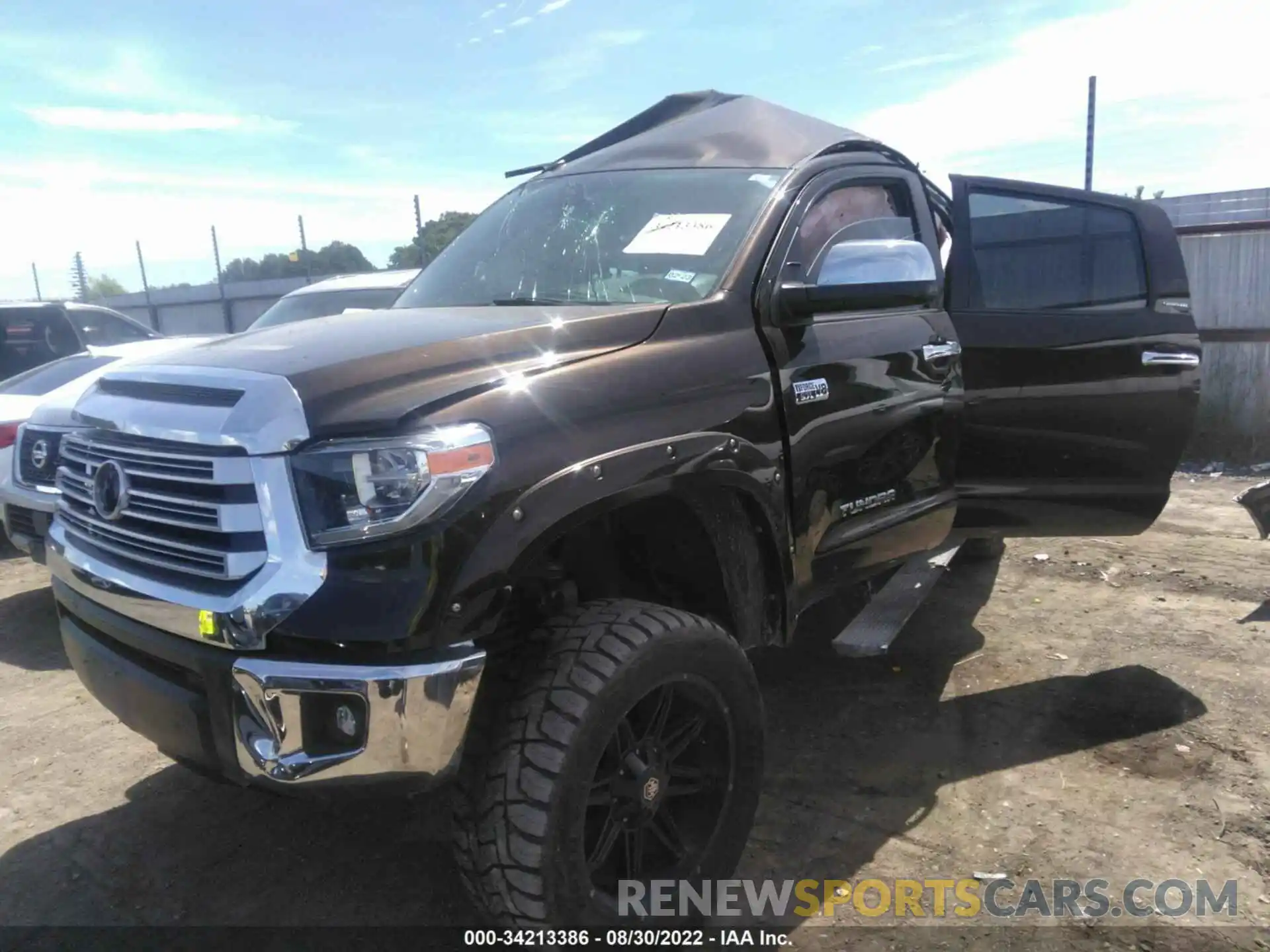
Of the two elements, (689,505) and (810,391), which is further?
(810,391)

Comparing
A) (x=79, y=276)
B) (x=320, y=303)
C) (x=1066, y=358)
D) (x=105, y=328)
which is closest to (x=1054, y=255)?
(x=1066, y=358)

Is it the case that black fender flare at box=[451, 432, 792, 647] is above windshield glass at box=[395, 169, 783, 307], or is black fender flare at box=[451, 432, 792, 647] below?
below

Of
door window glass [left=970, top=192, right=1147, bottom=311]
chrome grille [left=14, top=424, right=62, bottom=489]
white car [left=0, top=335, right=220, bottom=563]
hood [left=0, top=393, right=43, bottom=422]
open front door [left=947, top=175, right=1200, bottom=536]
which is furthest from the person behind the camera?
hood [left=0, top=393, right=43, bottom=422]

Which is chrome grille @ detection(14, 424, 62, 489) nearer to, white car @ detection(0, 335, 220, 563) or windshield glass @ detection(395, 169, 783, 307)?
white car @ detection(0, 335, 220, 563)

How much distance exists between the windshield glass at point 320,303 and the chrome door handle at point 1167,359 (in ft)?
17.4

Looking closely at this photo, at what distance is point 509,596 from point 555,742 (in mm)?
340

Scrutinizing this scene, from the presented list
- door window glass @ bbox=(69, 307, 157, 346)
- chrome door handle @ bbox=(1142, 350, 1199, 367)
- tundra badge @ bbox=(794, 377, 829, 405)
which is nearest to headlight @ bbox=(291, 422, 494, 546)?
tundra badge @ bbox=(794, 377, 829, 405)

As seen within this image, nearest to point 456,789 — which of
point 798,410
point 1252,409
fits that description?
point 798,410

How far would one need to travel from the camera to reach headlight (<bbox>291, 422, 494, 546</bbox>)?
1935 mm

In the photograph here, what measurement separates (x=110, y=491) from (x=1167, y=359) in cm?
400

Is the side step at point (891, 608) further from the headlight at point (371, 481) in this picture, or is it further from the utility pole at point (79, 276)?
the utility pole at point (79, 276)

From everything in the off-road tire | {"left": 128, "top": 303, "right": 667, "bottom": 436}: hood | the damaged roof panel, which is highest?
the damaged roof panel

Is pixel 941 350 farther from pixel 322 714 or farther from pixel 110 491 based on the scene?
pixel 110 491

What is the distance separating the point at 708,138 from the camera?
342cm
